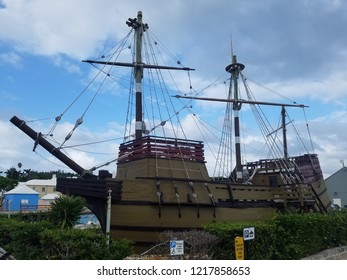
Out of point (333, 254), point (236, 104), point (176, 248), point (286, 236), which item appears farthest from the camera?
point (236, 104)

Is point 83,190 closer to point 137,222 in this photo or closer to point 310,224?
point 137,222

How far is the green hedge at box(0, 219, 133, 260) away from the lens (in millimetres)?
6398

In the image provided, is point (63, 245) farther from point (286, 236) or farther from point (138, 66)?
point (138, 66)

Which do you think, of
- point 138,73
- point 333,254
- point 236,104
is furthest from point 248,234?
point 236,104

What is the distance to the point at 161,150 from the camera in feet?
42.0

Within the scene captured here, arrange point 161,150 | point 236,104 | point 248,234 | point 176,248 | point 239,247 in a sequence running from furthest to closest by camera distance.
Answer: point 236,104, point 161,150, point 248,234, point 239,247, point 176,248

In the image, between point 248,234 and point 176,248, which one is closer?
point 176,248

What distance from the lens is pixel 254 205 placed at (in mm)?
14992

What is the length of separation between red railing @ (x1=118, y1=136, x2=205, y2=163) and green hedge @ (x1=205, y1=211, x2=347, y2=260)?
15.5 feet

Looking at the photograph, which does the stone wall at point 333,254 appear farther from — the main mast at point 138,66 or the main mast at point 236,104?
the main mast at point 236,104

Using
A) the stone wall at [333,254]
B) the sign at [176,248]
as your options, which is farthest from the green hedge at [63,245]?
the stone wall at [333,254]

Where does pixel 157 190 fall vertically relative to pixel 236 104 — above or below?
below

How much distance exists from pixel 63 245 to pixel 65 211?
253 centimetres
